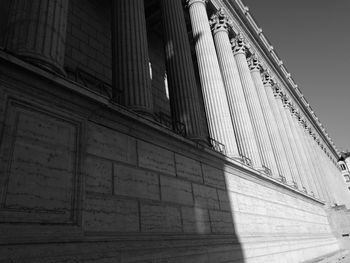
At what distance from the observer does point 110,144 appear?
8102 mm

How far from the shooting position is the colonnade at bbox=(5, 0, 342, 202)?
7.46 meters

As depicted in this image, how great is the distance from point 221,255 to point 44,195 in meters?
7.18

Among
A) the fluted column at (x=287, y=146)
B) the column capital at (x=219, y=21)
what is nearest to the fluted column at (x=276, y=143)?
the fluted column at (x=287, y=146)

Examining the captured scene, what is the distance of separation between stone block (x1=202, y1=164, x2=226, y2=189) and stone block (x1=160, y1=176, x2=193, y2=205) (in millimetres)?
1420

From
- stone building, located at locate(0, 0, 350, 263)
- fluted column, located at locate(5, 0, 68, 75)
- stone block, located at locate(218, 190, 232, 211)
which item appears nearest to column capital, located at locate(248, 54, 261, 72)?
stone building, located at locate(0, 0, 350, 263)

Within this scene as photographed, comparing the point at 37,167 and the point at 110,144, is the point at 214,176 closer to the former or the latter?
the point at 110,144

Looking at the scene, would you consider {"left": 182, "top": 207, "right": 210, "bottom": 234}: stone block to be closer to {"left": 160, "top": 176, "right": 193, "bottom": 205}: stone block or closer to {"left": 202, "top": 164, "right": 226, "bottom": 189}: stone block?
{"left": 160, "top": 176, "right": 193, "bottom": 205}: stone block

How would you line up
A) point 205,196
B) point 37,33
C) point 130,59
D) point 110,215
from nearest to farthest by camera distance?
point 110,215
point 37,33
point 130,59
point 205,196

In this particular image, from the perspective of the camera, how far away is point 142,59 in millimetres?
11016

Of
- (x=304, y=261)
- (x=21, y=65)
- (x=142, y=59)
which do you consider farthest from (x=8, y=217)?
(x=304, y=261)

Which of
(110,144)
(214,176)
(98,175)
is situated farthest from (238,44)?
(98,175)

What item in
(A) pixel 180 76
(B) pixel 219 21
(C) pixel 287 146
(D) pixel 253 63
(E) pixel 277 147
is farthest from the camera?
(D) pixel 253 63

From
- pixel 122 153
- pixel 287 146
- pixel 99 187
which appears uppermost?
pixel 287 146

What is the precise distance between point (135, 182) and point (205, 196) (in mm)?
3881
